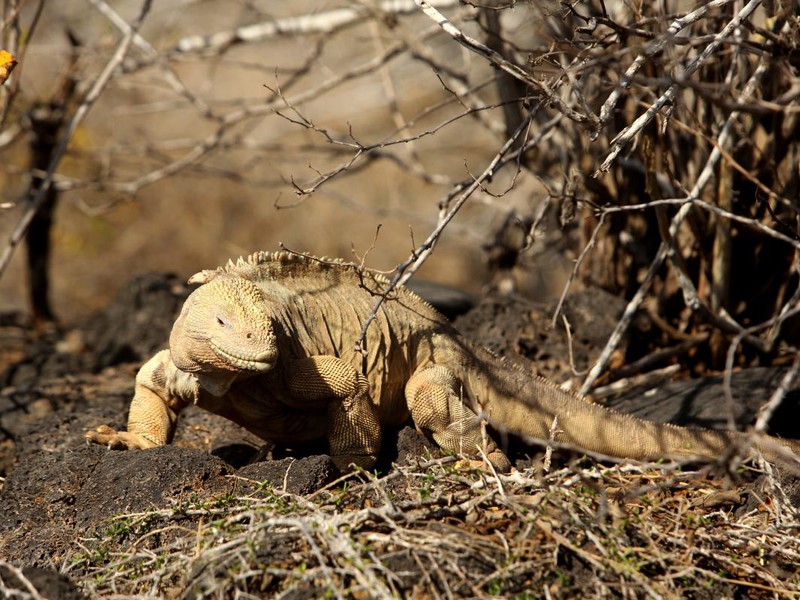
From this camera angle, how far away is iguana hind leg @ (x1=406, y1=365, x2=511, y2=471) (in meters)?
4.96

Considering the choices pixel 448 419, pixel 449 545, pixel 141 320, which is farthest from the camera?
pixel 141 320

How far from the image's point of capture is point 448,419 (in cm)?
496

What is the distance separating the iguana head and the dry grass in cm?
61

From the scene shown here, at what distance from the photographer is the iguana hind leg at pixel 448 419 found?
16.3 ft

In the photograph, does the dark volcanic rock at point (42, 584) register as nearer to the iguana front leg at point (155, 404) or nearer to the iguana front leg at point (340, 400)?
the iguana front leg at point (155, 404)

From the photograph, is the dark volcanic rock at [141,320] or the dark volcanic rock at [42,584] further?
the dark volcanic rock at [141,320]

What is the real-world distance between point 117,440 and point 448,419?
1.72 metres

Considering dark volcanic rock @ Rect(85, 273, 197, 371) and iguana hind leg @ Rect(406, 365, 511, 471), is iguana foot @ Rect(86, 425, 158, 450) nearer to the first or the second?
iguana hind leg @ Rect(406, 365, 511, 471)

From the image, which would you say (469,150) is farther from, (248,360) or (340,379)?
(248,360)

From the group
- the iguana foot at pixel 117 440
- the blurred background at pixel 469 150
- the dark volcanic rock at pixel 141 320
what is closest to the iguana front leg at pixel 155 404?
the iguana foot at pixel 117 440

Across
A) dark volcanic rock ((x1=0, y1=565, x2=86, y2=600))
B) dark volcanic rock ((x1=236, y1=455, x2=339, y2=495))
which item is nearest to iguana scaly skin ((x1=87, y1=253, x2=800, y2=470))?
dark volcanic rock ((x1=236, y1=455, x2=339, y2=495))

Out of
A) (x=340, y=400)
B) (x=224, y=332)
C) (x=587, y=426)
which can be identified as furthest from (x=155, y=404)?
(x=587, y=426)

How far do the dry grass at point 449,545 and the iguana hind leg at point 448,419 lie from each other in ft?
1.46

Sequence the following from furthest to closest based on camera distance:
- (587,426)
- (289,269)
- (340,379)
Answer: (587,426)
(289,269)
(340,379)
